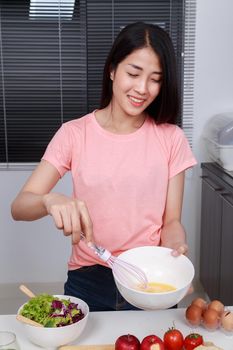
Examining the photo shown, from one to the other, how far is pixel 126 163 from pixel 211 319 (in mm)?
494

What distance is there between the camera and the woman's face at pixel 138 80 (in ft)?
4.24

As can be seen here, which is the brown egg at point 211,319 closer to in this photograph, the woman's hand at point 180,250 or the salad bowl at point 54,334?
the woman's hand at point 180,250

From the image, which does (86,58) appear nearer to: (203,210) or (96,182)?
(203,210)

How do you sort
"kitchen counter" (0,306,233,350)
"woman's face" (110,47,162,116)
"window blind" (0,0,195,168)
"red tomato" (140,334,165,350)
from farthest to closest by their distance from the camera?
"window blind" (0,0,195,168) < "woman's face" (110,47,162,116) < "kitchen counter" (0,306,233,350) < "red tomato" (140,334,165,350)

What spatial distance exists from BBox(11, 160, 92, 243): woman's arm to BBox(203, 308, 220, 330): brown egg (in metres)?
0.36

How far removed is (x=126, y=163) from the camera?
4.51 ft

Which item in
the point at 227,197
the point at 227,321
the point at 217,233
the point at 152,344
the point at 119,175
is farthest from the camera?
the point at 217,233

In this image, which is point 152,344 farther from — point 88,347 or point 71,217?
point 71,217

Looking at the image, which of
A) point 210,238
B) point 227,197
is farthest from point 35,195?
point 210,238

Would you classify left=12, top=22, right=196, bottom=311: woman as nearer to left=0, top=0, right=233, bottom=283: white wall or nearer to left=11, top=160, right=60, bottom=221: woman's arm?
left=11, top=160, right=60, bottom=221: woman's arm

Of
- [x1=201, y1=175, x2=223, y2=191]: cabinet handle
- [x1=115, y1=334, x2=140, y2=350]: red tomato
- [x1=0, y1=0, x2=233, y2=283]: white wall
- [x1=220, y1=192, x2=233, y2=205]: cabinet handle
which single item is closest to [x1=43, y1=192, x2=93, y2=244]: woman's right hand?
[x1=115, y1=334, x2=140, y2=350]: red tomato

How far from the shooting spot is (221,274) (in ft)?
8.09

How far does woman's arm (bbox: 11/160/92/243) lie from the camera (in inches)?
40.6

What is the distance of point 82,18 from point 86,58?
0.75 feet
